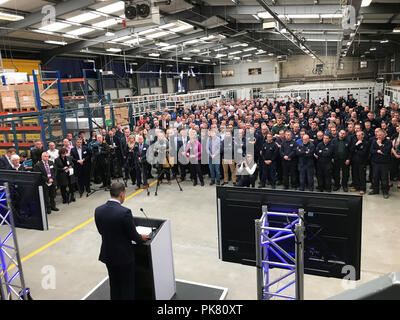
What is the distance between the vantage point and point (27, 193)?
4168 millimetres

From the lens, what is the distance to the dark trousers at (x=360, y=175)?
8484 millimetres

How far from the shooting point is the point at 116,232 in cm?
347

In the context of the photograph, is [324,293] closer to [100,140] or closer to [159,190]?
[159,190]

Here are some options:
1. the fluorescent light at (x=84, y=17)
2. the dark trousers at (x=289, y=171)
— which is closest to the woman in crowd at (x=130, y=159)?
the dark trousers at (x=289, y=171)

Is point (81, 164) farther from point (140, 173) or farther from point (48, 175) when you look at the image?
Result: point (140, 173)

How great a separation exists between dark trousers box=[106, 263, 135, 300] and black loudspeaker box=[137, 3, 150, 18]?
20.0ft

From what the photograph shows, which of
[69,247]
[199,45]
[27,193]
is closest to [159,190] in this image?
[69,247]

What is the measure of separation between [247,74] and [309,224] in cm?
3993

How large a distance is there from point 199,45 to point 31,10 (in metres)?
15.0

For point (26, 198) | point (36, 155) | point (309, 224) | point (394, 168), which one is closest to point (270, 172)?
point (394, 168)

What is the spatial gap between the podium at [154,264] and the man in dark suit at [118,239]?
9.8 inches

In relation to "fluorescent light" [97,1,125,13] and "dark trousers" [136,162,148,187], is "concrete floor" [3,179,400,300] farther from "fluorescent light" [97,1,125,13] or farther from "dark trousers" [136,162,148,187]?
"fluorescent light" [97,1,125,13]

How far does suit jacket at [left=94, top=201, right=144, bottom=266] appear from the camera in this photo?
11.3 feet

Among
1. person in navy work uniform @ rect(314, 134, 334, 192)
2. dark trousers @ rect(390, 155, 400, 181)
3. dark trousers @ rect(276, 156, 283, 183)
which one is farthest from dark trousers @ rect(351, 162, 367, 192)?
dark trousers @ rect(276, 156, 283, 183)
